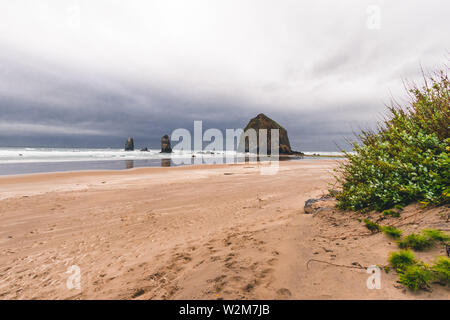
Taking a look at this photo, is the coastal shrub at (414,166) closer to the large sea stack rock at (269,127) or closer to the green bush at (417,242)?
the green bush at (417,242)

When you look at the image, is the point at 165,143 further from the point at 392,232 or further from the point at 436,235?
the point at 436,235

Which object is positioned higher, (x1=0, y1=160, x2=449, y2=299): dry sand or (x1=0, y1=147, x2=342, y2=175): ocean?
(x1=0, y1=147, x2=342, y2=175): ocean

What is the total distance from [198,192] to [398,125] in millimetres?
7910

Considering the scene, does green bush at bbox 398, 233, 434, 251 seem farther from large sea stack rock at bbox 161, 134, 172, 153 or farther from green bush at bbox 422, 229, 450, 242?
large sea stack rock at bbox 161, 134, 172, 153

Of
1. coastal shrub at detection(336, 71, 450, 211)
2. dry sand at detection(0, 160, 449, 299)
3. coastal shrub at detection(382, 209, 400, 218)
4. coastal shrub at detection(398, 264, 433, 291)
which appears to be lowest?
dry sand at detection(0, 160, 449, 299)

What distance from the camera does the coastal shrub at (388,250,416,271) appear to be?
6.70 feet

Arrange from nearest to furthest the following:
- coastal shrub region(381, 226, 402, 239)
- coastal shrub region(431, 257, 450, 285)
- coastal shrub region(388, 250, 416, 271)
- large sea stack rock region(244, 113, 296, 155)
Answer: coastal shrub region(431, 257, 450, 285) → coastal shrub region(388, 250, 416, 271) → coastal shrub region(381, 226, 402, 239) → large sea stack rock region(244, 113, 296, 155)

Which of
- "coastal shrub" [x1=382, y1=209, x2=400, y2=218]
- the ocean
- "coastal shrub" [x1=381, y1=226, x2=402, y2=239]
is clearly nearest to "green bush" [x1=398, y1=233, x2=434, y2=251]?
"coastal shrub" [x1=381, y1=226, x2=402, y2=239]

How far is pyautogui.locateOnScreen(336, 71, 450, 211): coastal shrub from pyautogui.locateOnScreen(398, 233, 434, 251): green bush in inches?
31.2

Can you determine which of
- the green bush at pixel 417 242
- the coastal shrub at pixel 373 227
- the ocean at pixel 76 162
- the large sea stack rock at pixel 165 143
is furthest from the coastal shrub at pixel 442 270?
the large sea stack rock at pixel 165 143

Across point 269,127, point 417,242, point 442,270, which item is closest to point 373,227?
point 417,242

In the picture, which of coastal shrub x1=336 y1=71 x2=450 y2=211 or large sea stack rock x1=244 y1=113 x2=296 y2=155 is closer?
coastal shrub x1=336 y1=71 x2=450 y2=211

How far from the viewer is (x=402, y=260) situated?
2104 mm

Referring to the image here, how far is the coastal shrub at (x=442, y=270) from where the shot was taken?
1761 millimetres
